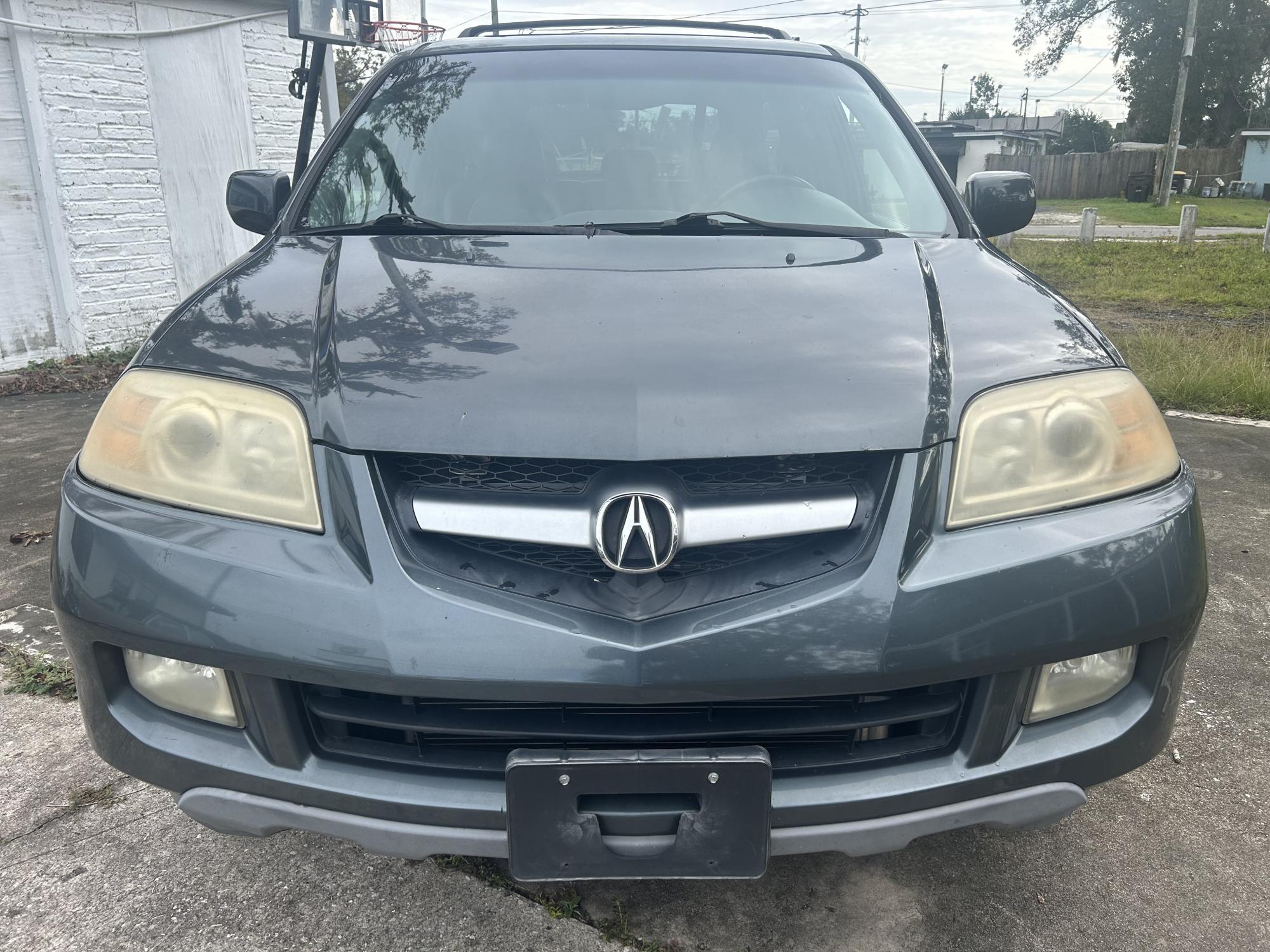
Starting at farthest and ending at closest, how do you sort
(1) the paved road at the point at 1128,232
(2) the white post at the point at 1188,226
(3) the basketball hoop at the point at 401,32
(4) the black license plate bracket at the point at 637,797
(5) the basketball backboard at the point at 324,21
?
(1) the paved road at the point at 1128,232 < (2) the white post at the point at 1188,226 < (3) the basketball hoop at the point at 401,32 < (5) the basketball backboard at the point at 324,21 < (4) the black license plate bracket at the point at 637,797

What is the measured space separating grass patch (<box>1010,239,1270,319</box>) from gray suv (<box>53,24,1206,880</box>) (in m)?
8.54

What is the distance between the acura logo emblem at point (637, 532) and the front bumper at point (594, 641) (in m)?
0.08

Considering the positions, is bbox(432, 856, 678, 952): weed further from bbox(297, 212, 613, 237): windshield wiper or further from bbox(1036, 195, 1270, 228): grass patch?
bbox(1036, 195, 1270, 228): grass patch

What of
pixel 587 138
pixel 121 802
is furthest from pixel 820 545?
pixel 121 802

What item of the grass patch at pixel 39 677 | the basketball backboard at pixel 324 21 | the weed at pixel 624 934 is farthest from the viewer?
the basketball backboard at pixel 324 21

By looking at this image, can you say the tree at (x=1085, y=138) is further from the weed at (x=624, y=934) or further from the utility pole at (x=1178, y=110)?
the weed at (x=624, y=934)

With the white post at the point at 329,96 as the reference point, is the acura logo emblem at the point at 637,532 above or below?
below

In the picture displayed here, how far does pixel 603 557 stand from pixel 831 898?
2.90 ft

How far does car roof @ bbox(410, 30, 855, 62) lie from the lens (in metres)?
2.60

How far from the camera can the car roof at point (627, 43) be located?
2.60 metres

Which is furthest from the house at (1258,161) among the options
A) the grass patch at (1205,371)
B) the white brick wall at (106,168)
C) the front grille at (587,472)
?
the front grille at (587,472)

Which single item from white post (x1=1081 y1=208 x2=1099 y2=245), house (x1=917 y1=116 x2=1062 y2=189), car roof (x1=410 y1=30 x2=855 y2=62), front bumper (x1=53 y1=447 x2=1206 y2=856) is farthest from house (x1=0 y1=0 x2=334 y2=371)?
house (x1=917 y1=116 x2=1062 y2=189)

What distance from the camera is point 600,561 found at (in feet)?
4.50

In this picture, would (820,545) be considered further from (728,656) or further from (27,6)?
(27,6)
